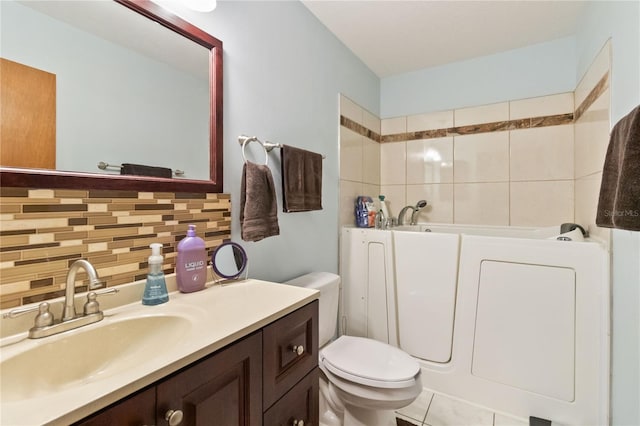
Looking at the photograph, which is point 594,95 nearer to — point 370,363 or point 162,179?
point 370,363

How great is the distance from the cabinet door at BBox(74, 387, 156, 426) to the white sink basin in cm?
19

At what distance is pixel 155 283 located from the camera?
0.91 meters

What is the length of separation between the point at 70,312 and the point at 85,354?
11cm

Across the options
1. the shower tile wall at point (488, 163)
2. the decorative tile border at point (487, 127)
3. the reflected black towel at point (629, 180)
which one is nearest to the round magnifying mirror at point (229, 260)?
the reflected black towel at point (629, 180)

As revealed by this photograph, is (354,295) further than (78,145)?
Yes

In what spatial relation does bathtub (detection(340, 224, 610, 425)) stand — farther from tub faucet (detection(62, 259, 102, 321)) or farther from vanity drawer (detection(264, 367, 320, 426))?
tub faucet (detection(62, 259, 102, 321))

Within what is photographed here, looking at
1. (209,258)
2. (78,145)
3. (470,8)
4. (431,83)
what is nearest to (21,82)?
(78,145)

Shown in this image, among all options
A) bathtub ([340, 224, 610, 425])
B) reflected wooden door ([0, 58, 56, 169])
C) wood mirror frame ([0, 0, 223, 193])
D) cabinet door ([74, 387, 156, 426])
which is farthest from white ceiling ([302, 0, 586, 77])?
cabinet door ([74, 387, 156, 426])

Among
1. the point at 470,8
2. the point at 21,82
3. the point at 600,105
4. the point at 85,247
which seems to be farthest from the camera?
the point at 470,8

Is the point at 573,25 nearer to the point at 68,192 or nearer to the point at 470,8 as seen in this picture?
the point at 470,8

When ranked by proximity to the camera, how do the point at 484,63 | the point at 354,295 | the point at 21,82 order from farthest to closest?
the point at 484,63 → the point at 354,295 → the point at 21,82

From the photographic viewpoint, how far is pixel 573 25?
189 cm

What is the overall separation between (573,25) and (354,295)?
7.29ft

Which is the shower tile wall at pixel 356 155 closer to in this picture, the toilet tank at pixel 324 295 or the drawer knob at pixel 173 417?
the toilet tank at pixel 324 295
